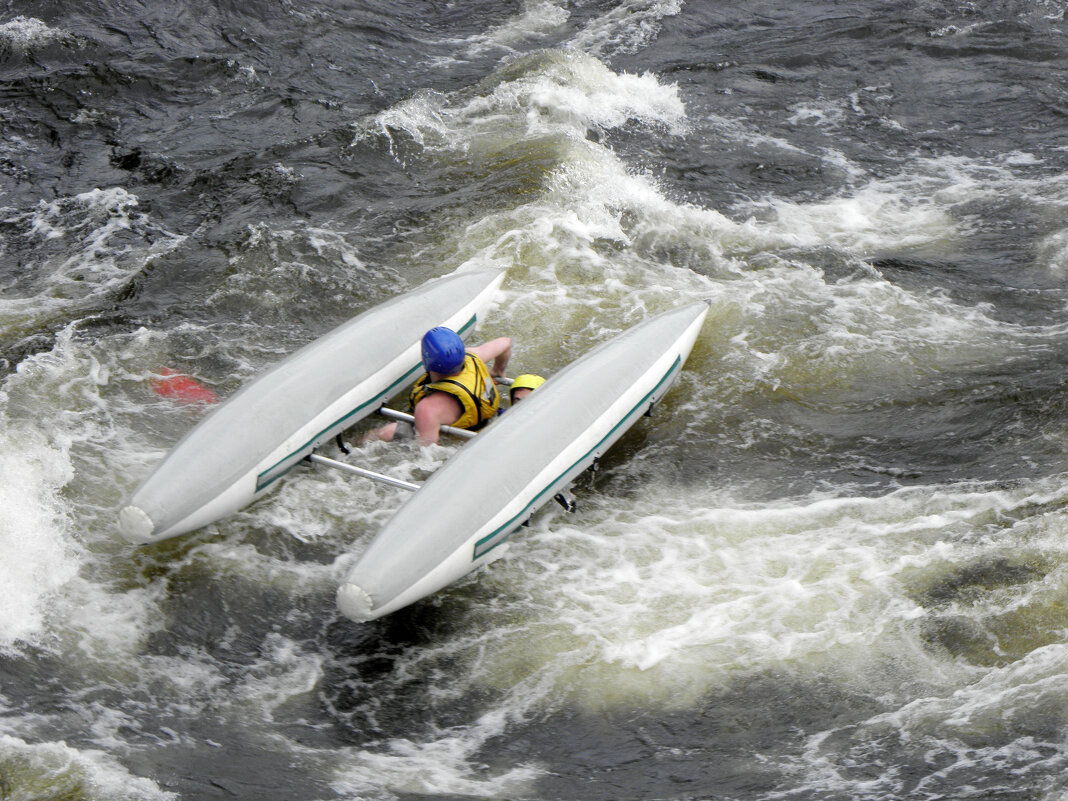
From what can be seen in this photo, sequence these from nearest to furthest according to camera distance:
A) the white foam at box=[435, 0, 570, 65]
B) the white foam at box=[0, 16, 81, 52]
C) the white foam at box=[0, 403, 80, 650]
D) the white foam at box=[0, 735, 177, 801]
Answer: the white foam at box=[0, 735, 177, 801]
the white foam at box=[0, 403, 80, 650]
the white foam at box=[0, 16, 81, 52]
the white foam at box=[435, 0, 570, 65]

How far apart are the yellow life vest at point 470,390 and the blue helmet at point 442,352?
88 millimetres

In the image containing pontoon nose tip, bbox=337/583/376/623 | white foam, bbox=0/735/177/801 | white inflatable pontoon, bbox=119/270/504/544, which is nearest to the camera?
white foam, bbox=0/735/177/801

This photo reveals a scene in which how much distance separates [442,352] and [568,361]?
1.58 m

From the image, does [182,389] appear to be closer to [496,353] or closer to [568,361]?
[496,353]

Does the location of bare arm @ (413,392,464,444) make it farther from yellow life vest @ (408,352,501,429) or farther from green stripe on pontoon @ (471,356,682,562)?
green stripe on pontoon @ (471,356,682,562)

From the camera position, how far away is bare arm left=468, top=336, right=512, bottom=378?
7.72 metres

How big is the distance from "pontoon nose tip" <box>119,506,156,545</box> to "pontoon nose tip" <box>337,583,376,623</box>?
Answer: 1.22 meters

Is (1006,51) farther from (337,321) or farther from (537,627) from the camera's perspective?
(537,627)

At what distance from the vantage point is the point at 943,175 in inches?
419

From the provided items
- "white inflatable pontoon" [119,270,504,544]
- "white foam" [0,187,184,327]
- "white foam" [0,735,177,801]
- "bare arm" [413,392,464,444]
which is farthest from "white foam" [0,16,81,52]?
"white foam" [0,735,177,801]

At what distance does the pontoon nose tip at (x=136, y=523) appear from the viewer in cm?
633

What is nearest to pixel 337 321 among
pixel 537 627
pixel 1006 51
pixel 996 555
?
pixel 537 627

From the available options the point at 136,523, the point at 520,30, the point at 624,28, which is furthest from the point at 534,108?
the point at 136,523

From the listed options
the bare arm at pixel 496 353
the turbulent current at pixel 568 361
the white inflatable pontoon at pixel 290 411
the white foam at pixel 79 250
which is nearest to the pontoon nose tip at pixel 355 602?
the turbulent current at pixel 568 361
